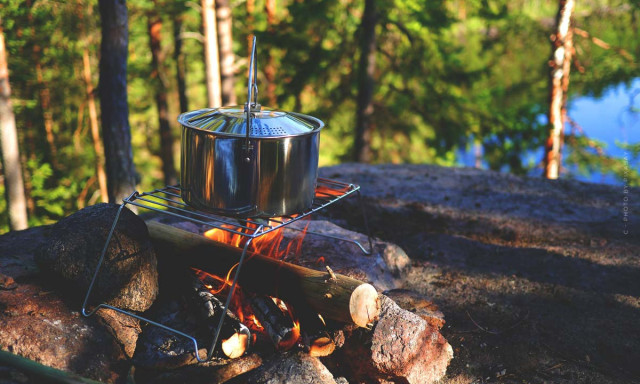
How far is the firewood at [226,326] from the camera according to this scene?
3.50 m

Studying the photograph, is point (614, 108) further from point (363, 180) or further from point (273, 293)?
point (273, 293)

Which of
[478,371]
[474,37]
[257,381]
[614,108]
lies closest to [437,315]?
[478,371]

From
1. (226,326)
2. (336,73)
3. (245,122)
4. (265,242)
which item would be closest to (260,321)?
(226,326)

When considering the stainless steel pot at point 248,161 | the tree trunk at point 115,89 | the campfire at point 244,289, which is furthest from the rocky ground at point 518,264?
the tree trunk at point 115,89

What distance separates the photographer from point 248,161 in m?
3.46

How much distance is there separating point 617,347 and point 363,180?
16.2 feet

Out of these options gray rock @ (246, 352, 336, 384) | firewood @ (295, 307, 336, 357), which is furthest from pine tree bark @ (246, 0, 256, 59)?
gray rock @ (246, 352, 336, 384)

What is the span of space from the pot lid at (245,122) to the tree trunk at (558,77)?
31.0ft

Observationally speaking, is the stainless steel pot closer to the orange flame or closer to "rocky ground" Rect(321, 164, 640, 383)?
the orange flame

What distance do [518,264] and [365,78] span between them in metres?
8.19

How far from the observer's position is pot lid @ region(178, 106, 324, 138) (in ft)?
11.5

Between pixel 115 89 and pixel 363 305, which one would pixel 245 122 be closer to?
pixel 363 305

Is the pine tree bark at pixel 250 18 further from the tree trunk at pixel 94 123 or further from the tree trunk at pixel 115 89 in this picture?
the tree trunk at pixel 115 89

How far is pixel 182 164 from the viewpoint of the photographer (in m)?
3.95
